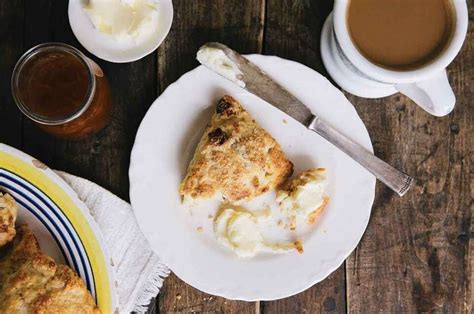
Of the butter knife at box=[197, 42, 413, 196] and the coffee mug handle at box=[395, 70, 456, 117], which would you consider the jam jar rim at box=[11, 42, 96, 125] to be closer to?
the butter knife at box=[197, 42, 413, 196]

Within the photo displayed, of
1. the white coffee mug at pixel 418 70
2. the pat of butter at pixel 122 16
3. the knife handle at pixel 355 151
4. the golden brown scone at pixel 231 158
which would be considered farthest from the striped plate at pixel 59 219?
the white coffee mug at pixel 418 70

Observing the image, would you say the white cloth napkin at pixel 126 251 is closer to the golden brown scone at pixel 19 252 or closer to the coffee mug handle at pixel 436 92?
the golden brown scone at pixel 19 252

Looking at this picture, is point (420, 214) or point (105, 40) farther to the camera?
point (420, 214)

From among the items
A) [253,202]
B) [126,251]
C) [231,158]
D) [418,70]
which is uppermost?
[418,70]

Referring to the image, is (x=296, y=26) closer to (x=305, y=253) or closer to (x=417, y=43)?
(x=417, y=43)

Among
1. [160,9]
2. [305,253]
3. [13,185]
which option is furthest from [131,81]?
[305,253]

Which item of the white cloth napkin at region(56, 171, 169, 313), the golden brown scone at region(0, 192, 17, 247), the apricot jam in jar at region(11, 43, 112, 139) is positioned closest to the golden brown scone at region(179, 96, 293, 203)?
the white cloth napkin at region(56, 171, 169, 313)

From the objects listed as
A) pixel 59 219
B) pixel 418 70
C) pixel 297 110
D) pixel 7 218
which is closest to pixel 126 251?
pixel 59 219

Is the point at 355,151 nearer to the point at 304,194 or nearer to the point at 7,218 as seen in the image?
the point at 304,194
